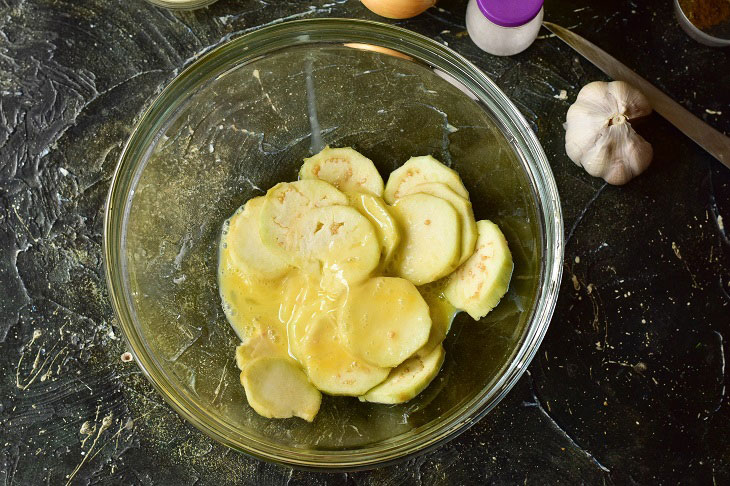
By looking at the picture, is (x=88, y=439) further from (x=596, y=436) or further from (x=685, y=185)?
(x=685, y=185)

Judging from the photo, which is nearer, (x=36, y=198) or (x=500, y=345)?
(x=500, y=345)

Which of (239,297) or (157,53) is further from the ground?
(157,53)

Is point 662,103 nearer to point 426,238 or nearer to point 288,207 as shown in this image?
point 426,238

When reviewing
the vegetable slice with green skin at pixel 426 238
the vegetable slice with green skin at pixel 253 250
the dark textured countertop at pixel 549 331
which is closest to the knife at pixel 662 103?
the dark textured countertop at pixel 549 331

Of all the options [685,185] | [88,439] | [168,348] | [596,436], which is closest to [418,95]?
[685,185]

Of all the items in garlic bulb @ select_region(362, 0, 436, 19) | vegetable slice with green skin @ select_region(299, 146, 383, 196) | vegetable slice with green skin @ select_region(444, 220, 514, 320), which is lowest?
vegetable slice with green skin @ select_region(444, 220, 514, 320)

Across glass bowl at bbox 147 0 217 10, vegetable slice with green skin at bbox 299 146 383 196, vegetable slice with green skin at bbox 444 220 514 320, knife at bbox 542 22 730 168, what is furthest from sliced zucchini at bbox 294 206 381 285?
knife at bbox 542 22 730 168

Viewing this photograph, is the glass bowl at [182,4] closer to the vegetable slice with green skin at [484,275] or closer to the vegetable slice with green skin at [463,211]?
the vegetable slice with green skin at [463,211]

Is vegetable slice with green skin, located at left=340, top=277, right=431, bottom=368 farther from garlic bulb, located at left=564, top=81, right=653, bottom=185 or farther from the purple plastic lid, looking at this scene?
the purple plastic lid
